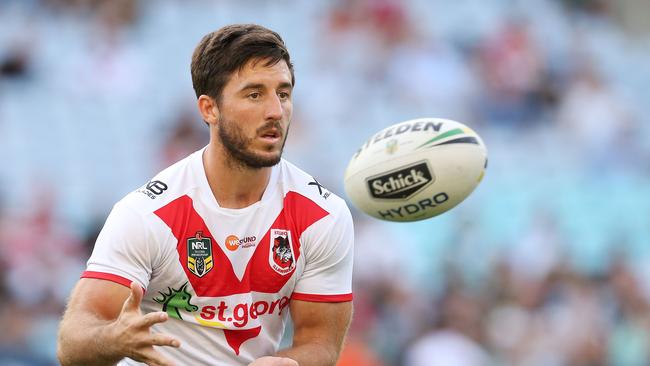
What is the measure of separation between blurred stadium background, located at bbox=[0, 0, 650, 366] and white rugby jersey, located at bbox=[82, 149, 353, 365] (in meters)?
4.83

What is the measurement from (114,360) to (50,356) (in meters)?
5.79

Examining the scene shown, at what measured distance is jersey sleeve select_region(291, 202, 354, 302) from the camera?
5.29 meters

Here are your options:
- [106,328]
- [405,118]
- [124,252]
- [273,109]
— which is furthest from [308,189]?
[405,118]

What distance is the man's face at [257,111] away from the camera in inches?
198

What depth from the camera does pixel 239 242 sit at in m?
5.19

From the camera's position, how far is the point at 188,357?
523 centimetres

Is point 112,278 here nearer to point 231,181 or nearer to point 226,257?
point 226,257

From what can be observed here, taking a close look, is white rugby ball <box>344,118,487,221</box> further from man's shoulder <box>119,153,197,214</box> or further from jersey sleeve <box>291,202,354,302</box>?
man's shoulder <box>119,153,197,214</box>

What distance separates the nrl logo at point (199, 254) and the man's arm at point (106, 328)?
334mm

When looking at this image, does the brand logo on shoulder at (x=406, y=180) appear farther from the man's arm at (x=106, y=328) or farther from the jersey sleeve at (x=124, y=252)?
the man's arm at (x=106, y=328)

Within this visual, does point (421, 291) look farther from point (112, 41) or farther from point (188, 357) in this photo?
point (188, 357)

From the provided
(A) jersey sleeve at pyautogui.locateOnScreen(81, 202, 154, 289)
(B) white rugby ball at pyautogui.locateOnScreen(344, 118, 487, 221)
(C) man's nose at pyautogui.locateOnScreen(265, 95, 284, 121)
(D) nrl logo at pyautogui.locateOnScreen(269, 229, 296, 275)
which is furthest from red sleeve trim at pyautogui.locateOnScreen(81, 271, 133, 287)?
(B) white rugby ball at pyautogui.locateOnScreen(344, 118, 487, 221)

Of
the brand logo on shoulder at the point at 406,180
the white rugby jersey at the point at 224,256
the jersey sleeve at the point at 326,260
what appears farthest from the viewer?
the brand logo on shoulder at the point at 406,180

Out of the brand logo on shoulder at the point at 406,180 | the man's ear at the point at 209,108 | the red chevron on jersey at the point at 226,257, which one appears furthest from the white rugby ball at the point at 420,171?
the man's ear at the point at 209,108
